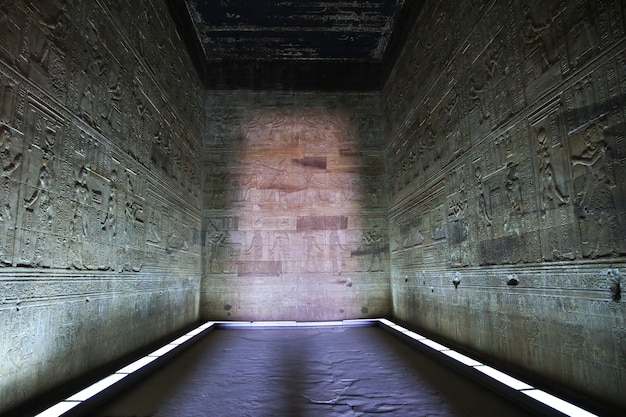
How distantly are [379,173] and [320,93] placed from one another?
7.76 ft

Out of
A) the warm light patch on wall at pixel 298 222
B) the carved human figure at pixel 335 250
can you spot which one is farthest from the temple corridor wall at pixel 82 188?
the carved human figure at pixel 335 250

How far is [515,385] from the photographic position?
10.8 feet

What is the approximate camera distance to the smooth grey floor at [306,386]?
298cm

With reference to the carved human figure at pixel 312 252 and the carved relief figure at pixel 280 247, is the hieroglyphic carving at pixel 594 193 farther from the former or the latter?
the carved relief figure at pixel 280 247

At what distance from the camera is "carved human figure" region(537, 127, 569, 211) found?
132 inches

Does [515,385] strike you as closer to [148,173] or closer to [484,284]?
[484,284]

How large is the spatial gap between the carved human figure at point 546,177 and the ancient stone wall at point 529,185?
0.01 meters

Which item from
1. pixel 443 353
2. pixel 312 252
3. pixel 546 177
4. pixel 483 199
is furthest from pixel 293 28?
pixel 443 353

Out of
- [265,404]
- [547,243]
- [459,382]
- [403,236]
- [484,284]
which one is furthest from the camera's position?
[403,236]

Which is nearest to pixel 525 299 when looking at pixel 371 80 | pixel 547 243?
pixel 547 243

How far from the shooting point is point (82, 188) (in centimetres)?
379

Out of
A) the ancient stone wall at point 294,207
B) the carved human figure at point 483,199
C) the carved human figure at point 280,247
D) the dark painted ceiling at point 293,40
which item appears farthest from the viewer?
the carved human figure at point 280,247

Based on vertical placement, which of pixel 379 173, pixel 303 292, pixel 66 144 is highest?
pixel 379 173

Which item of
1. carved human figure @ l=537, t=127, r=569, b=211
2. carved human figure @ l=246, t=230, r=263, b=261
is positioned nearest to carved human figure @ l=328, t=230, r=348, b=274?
carved human figure @ l=246, t=230, r=263, b=261
